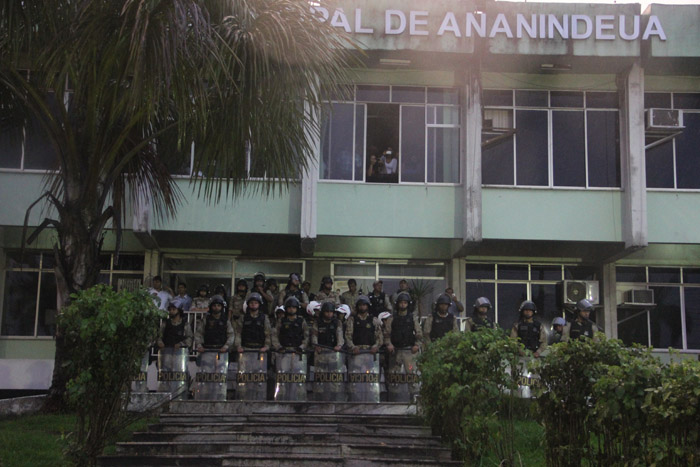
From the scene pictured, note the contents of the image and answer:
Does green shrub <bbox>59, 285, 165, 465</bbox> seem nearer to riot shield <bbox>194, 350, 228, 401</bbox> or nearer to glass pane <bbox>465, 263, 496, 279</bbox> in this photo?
riot shield <bbox>194, 350, 228, 401</bbox>

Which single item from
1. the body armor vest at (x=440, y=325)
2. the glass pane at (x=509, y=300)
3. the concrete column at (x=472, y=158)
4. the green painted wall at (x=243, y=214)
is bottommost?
the body armor vest at (x=440, y=325)

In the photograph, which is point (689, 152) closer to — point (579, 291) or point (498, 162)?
point (579, 291)

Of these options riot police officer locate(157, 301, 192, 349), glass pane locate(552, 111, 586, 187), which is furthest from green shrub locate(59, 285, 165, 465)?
glass pane locate(552, 111, 586, 187)

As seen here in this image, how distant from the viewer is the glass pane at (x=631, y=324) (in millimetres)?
19031

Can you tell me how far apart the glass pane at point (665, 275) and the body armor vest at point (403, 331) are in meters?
8.93

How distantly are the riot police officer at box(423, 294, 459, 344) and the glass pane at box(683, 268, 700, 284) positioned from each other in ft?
29.0

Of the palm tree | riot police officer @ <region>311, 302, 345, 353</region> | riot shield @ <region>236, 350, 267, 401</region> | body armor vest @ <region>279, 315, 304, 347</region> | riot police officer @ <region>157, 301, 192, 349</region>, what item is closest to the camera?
the palm tree

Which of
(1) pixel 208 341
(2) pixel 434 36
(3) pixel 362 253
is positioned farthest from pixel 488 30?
(1) pixel 208 341

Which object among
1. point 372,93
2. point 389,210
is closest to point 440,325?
point 389,210

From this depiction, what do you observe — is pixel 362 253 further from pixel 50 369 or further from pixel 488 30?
pixel 50 369

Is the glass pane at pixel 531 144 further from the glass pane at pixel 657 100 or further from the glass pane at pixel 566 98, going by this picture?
the glass pane at pixel 657 100

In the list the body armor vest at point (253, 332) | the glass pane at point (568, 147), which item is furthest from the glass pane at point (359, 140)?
the body armor vest at point (253, 332)

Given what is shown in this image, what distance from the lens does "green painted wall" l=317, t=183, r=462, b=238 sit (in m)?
17.2

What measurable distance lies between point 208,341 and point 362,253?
7.25 meters
